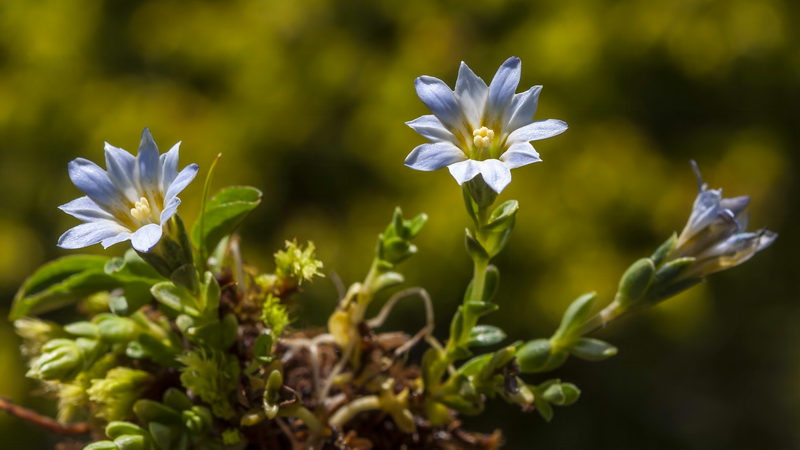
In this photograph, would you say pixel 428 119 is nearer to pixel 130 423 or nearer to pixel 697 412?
pixel 130 423

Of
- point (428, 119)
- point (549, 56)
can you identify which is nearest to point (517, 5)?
point (549, 56)

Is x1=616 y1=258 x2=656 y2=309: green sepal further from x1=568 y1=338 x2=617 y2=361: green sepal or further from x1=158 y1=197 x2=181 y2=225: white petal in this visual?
x1=158 y1=197 x2=181 y2=225: white petal

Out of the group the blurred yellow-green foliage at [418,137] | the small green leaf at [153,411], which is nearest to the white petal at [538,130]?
the small green leaf at [153,411]

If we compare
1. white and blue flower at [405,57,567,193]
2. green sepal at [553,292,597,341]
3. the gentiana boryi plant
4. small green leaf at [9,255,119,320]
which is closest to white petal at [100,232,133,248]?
the gentiana boryi plant

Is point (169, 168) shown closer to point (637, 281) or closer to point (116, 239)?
point (116, 239)

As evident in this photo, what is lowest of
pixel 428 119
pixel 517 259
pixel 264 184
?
pixel 517 259

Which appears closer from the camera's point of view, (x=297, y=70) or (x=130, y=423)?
(x=130, y=423)

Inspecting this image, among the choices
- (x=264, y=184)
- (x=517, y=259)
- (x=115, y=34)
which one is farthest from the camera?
(x=115, y=34)

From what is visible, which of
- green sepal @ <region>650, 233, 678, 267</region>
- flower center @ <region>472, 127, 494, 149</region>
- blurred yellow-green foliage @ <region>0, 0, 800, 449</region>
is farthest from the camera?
blurred yellow-green foliage @ <region>0, 0, 800, 449</region>
